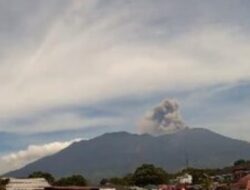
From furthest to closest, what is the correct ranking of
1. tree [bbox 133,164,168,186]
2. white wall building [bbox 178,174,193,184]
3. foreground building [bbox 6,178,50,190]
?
tree [bbox 133,164,168,186], white wall building [bbox 178,174,193,184], foreground building [bbox 6,178,50,190]

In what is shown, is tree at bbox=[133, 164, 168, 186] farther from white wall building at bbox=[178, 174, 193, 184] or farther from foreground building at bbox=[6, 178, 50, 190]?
foreground building at bbox=[6, 178, 50, 190]

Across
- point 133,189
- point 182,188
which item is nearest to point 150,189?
point 133,189

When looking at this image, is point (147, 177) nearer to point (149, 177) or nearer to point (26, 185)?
point (149, 177)

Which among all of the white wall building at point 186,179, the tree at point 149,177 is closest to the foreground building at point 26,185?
the white wall building at point 186,179

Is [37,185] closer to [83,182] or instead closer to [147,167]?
[83,182]

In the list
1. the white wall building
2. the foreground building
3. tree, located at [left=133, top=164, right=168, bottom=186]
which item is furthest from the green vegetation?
the foreground building

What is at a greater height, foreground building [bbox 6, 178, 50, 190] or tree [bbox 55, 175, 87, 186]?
tree [bbox 55, 175, 87, 186]

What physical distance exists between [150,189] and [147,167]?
1539 centimetres

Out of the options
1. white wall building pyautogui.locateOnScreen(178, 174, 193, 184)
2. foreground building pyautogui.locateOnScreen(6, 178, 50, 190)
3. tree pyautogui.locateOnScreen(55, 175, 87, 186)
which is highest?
tree pyautogui.locateOnScreen(55, 175, 87, 186)

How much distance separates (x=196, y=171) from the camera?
11094cm

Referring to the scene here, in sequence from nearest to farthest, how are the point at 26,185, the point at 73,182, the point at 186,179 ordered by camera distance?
the point at 26,185 → the point at 186,179 → the point at 73,182

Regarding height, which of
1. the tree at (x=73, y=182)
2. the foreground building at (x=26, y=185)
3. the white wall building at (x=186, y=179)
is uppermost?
the tree at (x=73, y=182)

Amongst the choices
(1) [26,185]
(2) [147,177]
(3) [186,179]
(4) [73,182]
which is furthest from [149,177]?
(1) [26,185]

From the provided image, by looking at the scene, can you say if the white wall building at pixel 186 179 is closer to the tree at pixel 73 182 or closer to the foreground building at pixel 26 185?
the tree at pixel 73 182
